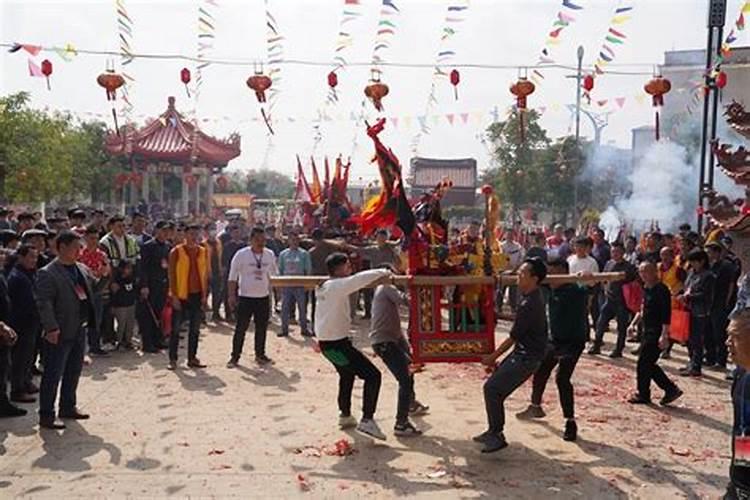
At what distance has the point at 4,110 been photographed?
69.8ft

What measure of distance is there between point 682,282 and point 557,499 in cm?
652

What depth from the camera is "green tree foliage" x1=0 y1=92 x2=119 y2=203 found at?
71.2 ft

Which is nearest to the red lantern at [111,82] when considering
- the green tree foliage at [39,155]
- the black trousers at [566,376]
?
the black trousers at [566,376]

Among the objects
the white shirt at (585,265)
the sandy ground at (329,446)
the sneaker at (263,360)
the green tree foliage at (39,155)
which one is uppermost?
the green tree foliage at (39,155)

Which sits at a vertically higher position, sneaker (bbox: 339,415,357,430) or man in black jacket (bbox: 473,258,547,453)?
man in black jacket (bbox: 473,258,547,453)

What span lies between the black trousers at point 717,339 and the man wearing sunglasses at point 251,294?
6006 mm

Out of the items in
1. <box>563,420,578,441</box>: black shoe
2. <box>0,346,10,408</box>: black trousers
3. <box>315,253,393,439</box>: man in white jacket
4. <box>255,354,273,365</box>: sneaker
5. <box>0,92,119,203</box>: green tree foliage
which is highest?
<box>0,92,119,203</box>: green tree foliage

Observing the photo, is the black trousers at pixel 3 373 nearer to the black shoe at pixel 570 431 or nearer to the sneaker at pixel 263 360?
the sneaker at pixel 263 360

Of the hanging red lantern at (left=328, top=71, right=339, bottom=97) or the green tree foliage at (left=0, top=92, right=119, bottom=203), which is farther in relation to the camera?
the green tree foliage at (left=0, top=92, right=119, bottom=203)

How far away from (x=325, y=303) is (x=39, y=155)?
19819 mm

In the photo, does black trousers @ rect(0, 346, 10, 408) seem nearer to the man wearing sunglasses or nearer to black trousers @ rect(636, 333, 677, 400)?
the man wearing sunglasses

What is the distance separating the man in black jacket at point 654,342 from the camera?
8.12m

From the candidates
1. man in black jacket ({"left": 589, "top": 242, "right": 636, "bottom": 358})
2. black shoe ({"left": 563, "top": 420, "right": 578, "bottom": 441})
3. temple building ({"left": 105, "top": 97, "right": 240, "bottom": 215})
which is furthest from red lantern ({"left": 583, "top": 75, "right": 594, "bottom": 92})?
temple building ({"left": 105, "top": 97, "right": 240, "bottom": 215})

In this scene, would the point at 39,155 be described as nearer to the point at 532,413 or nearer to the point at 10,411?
the point at 10,411
